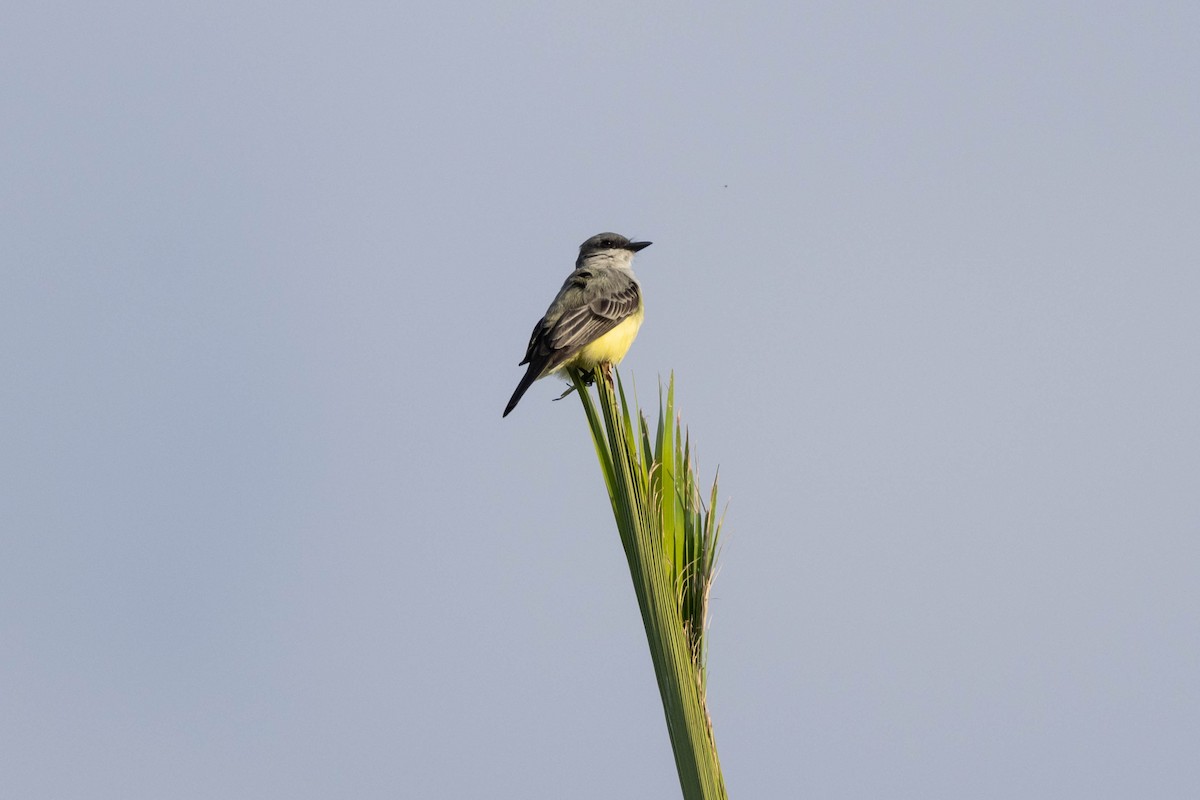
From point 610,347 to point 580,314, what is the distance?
1.19 ft

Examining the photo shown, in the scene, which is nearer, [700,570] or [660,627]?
[660,627]

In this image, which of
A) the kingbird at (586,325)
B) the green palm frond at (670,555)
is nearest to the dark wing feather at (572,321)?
the kingbird at (586,325)

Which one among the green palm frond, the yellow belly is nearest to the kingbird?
the yellow belly

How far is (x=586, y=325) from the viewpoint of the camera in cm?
920

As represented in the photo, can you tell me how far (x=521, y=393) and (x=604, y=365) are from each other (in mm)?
846

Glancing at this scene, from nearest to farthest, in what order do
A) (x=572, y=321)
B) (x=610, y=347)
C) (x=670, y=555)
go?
(x=670, y=555)
(x=572, y=321)
(x=610, y=347)

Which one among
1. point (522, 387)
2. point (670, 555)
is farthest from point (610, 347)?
point (670, 555)

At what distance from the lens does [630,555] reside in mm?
3850

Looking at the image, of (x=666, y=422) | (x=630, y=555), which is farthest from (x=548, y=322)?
(x=630, y=555)

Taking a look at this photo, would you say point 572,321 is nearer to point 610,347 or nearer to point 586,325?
point 586,325

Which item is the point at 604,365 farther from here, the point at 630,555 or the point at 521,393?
the point at 630,555

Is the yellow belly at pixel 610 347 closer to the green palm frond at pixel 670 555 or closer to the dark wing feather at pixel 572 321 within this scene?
the dark wing feather at pixel 572 321

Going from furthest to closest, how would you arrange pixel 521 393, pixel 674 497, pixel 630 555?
pixel 521 393
pixel 674 497
pixel 630 555

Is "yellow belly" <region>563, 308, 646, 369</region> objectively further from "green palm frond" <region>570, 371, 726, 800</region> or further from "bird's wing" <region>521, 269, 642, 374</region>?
"green palm frond" <region>570, 371, 726, 800</region>
